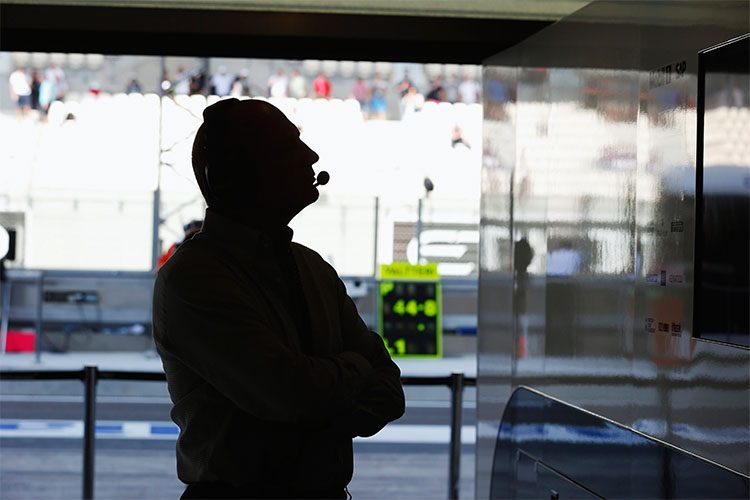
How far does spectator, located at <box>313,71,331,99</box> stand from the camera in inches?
620

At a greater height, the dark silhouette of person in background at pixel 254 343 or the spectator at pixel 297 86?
the spectator at pixel 297 86

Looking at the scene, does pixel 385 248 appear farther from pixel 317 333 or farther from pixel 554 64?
pixel 317 333

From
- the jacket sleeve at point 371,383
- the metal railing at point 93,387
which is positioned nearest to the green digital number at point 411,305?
the metal railing at point 93,387

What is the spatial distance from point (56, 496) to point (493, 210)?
369 cm

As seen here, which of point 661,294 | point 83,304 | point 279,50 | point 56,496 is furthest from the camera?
point 83,304

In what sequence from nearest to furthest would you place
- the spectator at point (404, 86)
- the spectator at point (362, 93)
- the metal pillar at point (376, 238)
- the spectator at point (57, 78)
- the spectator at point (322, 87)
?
the metal pillar at point (376, 238), the spectator at point (57, 78), the spectator at point (322, 87), the spectator at point (362, 93), the spectator at point (404, 86)

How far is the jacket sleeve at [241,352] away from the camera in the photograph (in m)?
1.83

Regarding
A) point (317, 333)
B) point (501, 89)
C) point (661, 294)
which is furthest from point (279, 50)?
point (317, 333)

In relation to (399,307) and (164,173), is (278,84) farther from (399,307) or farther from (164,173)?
(399,307)

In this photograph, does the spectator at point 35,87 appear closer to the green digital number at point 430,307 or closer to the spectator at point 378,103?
the spectator at point 378,103

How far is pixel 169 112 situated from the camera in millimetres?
14391

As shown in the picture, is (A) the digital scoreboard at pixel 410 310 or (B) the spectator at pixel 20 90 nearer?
(A) the digital scoreboard at pixel 410 310

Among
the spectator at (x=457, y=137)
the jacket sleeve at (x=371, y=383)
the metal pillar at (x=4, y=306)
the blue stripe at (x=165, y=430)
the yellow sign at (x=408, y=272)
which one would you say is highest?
the spectator at (x=457, y=137)

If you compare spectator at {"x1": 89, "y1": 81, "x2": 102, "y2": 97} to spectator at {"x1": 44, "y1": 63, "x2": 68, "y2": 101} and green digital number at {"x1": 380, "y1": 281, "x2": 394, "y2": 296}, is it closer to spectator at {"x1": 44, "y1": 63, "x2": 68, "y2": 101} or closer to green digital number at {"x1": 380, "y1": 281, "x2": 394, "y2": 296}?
spectator at {"x1": 44, "y1": 63, "x2": 68, "y2": 101}
